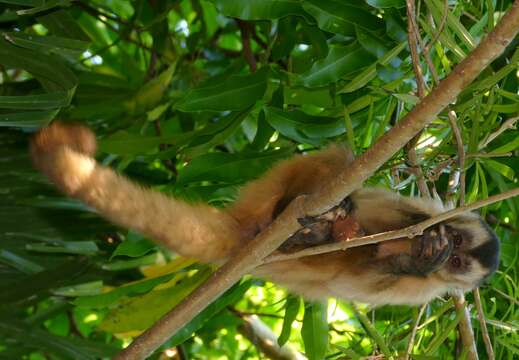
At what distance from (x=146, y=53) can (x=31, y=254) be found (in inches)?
52.9

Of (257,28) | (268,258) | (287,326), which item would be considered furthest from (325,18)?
(257,28)

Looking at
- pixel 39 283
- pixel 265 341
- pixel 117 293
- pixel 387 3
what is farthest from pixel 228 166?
pixel 265 341

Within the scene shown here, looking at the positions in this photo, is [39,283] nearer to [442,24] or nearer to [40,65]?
[40,65]

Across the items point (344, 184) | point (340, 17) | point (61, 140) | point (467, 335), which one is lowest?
point (467, 335)

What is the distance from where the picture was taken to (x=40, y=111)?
2.57 meters

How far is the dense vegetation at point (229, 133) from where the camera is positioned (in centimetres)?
247

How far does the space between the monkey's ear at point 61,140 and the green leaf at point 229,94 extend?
37cm

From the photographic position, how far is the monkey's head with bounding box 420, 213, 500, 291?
107 inches

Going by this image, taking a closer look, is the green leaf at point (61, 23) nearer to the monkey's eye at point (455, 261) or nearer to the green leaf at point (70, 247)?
the green leaf at point (70, 247)

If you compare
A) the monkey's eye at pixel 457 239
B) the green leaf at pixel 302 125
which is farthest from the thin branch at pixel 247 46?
the monkey's eye at pixel 457 239

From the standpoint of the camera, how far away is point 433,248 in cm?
267

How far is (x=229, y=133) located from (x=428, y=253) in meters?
0.76

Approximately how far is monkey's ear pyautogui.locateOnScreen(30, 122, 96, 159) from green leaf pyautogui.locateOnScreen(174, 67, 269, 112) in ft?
1.21

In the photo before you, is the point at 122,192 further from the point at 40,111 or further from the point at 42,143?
the point at 40,111
